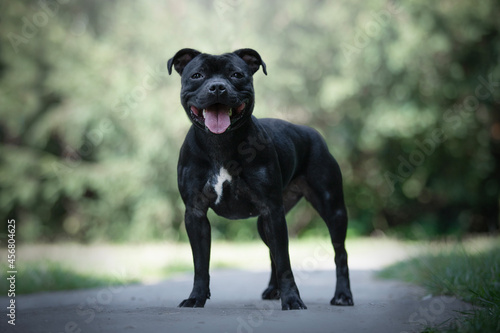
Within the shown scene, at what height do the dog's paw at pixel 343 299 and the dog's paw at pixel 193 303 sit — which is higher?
the dog's paw at pixel 193 303

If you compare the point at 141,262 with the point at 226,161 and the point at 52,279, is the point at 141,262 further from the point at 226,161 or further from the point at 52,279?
the point at 226,161

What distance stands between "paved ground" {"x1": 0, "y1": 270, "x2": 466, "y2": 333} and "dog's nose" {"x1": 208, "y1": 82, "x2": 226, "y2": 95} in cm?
156

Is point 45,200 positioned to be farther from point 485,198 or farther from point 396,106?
point 485,198

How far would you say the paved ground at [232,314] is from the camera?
137 inches

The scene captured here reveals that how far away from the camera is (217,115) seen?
13.7ft
